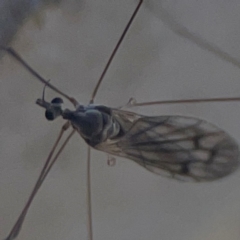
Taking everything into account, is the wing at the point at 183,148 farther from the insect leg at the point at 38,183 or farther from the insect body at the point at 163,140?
the insect leg at the point at 38,183

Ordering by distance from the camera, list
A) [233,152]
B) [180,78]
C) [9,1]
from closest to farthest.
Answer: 1. [233,152]
2. [9,1]
3. [180,78]

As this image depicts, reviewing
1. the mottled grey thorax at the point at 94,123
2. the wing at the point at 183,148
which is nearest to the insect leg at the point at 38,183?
the mottled grey thorax at the point at 94,123

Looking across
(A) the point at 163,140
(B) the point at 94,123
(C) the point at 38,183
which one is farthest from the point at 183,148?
(C) the point at 38,183

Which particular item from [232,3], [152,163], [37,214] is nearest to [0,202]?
[37,214]

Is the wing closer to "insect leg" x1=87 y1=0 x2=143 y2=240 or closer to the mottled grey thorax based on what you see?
the mottled grey thorax

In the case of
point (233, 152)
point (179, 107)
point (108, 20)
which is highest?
point (108, 20)

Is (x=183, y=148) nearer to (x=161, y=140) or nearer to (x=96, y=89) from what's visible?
(x=161, y=140)

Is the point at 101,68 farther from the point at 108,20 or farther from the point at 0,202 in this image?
the point at 0,202

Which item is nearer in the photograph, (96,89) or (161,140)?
(161,140)
